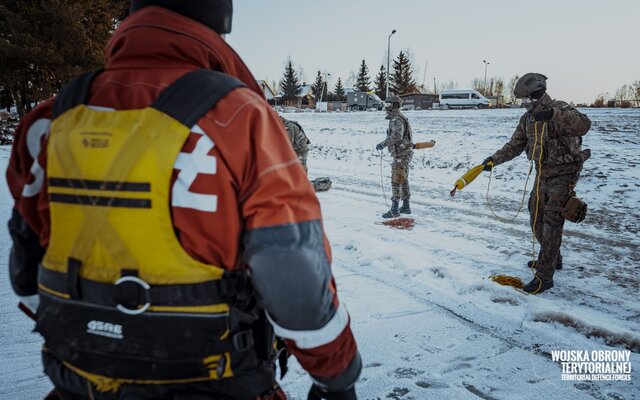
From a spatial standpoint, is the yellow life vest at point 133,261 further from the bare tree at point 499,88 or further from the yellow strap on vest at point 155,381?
the bare tree at point 499,88

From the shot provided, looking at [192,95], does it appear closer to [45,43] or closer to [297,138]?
[297,138]

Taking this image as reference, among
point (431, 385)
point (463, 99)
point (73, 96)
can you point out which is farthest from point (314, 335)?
point (463, 99)

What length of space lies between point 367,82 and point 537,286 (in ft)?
240

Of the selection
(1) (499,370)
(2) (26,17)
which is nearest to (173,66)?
(1) (499,370)

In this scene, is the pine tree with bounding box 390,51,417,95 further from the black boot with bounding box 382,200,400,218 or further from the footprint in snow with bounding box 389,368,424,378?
the footprint in snow with bounding box 389,368,424,378

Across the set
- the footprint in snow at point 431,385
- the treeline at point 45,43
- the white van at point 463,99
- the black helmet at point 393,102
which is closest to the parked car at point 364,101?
the white van at point 463,99

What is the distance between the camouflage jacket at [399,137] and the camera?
7789 mm

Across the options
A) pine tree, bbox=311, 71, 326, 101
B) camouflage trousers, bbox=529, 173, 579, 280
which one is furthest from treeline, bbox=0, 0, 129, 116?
pine tree, bbox=311, 71, 326, 101

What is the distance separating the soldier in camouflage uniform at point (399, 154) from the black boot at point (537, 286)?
3.40m

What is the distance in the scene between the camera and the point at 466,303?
383 centimetres

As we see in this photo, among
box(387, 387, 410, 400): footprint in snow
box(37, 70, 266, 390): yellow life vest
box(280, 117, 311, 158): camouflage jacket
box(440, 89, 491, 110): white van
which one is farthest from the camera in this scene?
box(440, 89, 491, 110): white van

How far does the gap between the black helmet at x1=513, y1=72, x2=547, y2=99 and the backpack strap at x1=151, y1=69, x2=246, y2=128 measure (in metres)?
4.02

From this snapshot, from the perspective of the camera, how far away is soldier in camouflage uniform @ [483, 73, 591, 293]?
411 centimetres

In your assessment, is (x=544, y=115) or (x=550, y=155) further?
(x=550, y=155)
